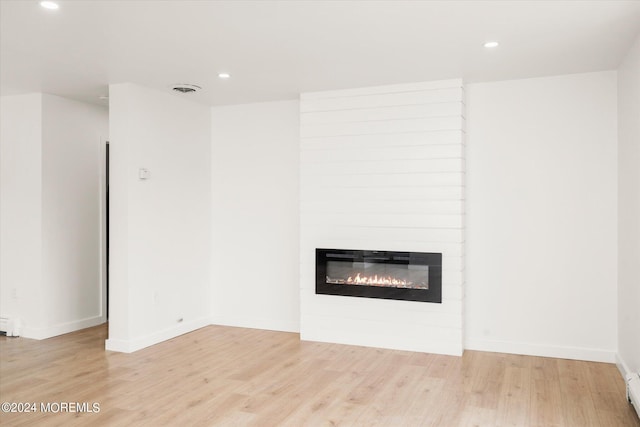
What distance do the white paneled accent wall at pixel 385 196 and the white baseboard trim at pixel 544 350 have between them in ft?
1.08

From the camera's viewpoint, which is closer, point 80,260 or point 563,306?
point 563,306

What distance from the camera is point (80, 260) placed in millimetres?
5672

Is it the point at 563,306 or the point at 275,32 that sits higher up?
the point at 275,32

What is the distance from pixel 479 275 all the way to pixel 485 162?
3.59 feet

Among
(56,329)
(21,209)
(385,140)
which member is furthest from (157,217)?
(385,140)

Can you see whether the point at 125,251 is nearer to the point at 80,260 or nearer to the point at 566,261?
the point at 80,260

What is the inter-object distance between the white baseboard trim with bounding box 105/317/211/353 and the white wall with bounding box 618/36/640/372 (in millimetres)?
4206

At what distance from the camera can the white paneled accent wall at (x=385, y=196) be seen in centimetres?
466

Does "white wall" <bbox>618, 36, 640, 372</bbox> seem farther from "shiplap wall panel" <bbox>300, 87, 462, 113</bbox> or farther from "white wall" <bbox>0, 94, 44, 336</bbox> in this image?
A: "white wall" <bbox>0, 94, 44, 336</bbox>

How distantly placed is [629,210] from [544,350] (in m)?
1.50

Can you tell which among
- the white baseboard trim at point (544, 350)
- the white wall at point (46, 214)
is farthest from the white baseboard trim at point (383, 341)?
the white wall at point (46, 214)

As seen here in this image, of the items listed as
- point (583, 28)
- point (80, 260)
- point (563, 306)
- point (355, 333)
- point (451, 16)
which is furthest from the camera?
point (80, 260)

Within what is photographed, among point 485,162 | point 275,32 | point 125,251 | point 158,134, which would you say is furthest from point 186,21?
point 485,162

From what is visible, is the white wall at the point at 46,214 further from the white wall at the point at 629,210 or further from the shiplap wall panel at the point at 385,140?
the white wall at the point at 629,210
